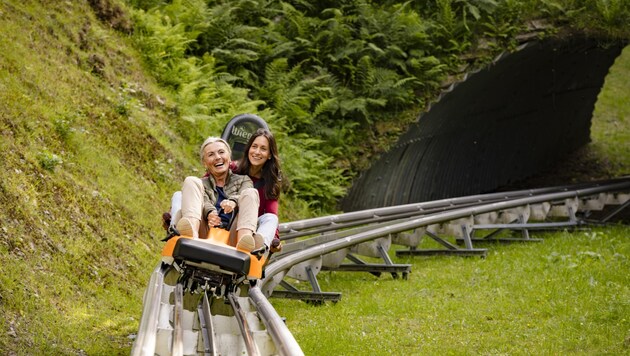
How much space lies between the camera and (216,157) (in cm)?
763

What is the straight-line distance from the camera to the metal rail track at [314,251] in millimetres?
5492

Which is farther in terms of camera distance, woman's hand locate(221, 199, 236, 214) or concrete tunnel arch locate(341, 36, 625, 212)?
concrete tunnel arch locate(341, 36, 625, 212)

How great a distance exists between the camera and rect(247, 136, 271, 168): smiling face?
8.24 meters

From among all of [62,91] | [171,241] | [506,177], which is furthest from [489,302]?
[506,177]

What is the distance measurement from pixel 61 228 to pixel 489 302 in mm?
4636

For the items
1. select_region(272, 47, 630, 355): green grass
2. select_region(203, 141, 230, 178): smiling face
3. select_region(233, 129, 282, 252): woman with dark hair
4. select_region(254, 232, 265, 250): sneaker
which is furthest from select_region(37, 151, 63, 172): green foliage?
select_region(254, 232, 265, 250): sneaker

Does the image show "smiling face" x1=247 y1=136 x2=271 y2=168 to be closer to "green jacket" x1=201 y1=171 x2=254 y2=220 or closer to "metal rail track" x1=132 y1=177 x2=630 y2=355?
"green jacket" x1=201 y1=171 x2=254 y2=220

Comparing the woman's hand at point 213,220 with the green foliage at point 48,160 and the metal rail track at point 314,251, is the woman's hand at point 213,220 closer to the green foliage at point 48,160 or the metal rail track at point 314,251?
the metal rail track at point 314,251

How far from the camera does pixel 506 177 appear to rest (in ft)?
78.1

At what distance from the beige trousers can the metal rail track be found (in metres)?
0.44

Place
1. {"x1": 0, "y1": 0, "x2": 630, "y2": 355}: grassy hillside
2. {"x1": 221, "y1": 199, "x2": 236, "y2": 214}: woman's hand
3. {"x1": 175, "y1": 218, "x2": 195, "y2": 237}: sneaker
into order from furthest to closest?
{"x1": 0, "y1": 0, "x2": 630, "y2": 355}: grassy hillside, {"x1": 221, "y1": 199, "x2": 236, "y2": 214}: woman's hand, {"x1": 175, "y1": 218, "x2": 195, "y2": 237}: sneaker

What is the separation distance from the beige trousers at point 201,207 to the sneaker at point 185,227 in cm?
7

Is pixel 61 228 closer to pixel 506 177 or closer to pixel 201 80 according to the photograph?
pixel 201 80

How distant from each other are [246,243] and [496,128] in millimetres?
16125
